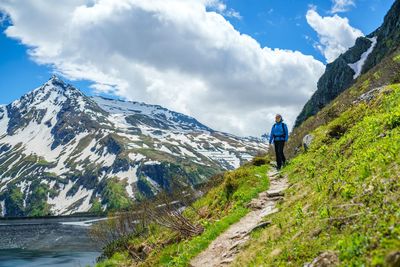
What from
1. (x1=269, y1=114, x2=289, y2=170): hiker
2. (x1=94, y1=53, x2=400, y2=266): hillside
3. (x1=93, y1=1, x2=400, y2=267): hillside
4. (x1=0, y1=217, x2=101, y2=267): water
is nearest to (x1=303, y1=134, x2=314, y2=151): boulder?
(x1=269, y1=114, x2=289, y2=170): hiker

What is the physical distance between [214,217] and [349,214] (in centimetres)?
1269

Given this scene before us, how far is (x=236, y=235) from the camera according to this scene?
16188 millimetres

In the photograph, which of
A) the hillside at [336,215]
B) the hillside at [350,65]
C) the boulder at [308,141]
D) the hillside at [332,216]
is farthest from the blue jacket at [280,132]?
the hillside at [350,65]

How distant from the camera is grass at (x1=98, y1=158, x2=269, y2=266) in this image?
17.3 metres

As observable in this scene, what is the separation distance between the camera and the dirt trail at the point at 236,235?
1491 cm

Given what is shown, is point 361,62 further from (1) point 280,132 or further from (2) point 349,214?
(2) point 349,214

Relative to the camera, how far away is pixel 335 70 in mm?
157000

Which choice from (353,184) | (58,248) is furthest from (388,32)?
(353,184)

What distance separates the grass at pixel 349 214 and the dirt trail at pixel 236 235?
80 cm

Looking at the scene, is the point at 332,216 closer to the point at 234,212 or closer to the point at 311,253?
the point at 311,253

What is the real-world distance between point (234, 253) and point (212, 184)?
22479mm

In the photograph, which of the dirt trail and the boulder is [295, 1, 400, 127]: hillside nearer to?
the boulder

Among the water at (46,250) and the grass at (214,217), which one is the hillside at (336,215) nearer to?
the grass at (214,217)

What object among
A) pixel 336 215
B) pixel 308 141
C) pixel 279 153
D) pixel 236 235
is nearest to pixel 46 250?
pixel 279 153
